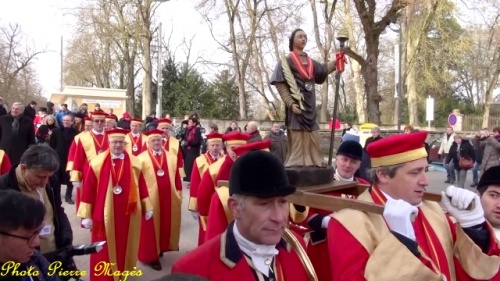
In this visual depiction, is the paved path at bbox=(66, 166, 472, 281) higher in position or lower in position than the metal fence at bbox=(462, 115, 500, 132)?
lower

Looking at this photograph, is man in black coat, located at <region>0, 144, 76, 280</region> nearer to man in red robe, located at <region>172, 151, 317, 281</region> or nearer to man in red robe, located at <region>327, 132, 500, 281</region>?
man in red robe, located at <region>172, 151, 317, 281</region>

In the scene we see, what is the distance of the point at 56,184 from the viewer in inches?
164

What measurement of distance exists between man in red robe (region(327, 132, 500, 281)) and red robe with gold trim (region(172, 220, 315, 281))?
1.03 feet

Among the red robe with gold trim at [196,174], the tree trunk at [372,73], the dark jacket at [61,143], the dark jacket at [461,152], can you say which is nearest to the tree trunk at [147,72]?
the tree trunk at [372,73]

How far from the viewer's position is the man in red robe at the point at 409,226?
2.61 m

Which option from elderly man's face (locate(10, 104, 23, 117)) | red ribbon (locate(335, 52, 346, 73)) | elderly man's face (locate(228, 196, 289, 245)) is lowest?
elderly man's face (locate(228, 196, 289, 245))

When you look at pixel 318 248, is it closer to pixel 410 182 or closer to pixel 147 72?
pixel 410 182

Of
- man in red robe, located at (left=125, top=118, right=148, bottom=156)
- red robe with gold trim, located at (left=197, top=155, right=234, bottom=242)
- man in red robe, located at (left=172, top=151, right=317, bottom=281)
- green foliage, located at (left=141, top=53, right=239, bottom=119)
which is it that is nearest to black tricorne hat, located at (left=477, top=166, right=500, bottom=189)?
man in red robe, located at (left=172, top=151, right=317, bottom=281)

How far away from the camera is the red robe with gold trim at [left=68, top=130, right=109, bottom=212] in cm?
827

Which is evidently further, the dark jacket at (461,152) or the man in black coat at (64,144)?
the dark jacket at (461,152)

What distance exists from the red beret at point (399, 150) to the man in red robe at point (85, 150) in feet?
19.6

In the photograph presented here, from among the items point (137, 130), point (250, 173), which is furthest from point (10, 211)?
point (137, 130)

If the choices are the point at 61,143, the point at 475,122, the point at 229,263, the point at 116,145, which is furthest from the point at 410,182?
the point at 475,122

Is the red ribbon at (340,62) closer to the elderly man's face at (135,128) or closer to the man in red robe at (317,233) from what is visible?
the man in red robe at (317,233)
